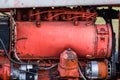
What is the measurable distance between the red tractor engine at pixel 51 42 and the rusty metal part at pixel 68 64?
15 millimetres

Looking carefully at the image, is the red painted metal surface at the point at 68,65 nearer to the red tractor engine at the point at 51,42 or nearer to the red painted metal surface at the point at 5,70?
the red tractor engine at the point at 51,42

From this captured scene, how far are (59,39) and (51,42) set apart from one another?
0.41 ft

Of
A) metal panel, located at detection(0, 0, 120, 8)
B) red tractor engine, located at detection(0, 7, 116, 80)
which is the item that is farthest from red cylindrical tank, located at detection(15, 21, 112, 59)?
metal panel, located at detection(0, 0, 120, 8)

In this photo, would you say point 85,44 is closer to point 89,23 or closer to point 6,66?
point 89,23

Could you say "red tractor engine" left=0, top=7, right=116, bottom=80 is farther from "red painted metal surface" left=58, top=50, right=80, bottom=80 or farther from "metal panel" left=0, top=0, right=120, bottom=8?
"metal panel" left=0, top=0, right=120, bottom=8

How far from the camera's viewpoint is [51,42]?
563cm

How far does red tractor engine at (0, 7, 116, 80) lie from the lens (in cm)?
562

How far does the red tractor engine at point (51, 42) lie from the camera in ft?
18.4

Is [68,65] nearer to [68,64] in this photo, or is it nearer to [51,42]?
[68,64]

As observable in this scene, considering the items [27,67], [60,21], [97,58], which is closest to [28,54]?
[27,67]

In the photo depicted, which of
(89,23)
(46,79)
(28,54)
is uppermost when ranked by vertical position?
(89,23)

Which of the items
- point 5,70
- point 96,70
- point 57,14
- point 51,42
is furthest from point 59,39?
point 5,70

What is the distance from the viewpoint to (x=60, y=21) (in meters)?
5.73

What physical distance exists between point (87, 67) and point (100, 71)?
200mm
